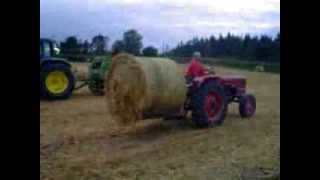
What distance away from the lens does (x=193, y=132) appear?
12.7 ft

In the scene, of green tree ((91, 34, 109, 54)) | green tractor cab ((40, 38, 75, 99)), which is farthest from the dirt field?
green tractor cab ((40, 38, 75, 99))

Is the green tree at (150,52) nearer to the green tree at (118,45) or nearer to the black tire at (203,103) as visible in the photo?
the green tree at (118,45)

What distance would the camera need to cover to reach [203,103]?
12.6ft

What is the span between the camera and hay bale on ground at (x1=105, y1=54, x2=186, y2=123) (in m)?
3.65

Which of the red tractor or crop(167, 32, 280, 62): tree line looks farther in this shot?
the red tractor

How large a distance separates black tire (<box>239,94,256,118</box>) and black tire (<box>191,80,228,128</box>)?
15.5 inches

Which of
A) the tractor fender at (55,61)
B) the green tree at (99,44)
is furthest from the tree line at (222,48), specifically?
the tractor fender at (55,61)

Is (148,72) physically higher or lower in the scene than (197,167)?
higher

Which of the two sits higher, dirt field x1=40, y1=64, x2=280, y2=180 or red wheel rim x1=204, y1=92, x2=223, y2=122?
red wheel rim x1=204, y1=92, x2=223, y2=122

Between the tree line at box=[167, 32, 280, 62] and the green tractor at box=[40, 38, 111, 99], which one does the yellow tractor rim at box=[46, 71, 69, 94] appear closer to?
the green tractor at box=[40, 38, 111, 99]

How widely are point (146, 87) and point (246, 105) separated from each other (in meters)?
1.13
